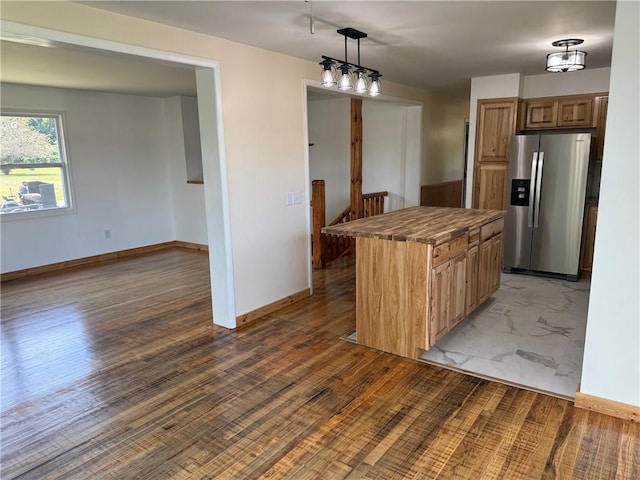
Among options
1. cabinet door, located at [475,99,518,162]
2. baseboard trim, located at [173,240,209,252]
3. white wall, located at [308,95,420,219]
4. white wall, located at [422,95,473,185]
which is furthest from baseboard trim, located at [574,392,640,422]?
baseboard trim, located at [173,240,209,252]

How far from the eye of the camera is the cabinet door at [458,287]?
3231 mm

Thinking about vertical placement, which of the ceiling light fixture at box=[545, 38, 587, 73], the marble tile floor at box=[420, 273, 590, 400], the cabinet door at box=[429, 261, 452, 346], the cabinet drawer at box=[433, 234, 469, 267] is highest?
the ceiling light fixture at box=[545, 38, 587, 73]

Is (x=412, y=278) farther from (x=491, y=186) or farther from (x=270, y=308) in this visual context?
(x=491, y=186)

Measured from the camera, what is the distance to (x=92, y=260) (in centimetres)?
632

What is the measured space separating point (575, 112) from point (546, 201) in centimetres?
117

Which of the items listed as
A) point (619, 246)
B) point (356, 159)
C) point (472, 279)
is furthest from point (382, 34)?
point (356, 159)

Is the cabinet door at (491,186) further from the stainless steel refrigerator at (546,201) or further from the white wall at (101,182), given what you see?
the white wall at (101,182)

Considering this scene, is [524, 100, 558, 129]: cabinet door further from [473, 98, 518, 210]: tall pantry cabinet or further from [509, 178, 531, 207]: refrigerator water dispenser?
[509, 178, 531, 207]: refrigerator water dispenser

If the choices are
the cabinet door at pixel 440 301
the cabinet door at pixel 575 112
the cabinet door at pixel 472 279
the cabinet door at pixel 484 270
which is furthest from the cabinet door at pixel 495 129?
the cabinet door at pixel 440 301

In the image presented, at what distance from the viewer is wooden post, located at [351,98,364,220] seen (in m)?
6.29

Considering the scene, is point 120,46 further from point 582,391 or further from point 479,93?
point 479,93

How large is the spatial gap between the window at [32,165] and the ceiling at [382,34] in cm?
72

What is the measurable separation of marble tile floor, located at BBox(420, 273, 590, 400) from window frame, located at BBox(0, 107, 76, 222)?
5262 millimetres

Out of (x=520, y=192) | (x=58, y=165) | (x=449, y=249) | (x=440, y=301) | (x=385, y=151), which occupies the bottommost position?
(x=440, y=301)
